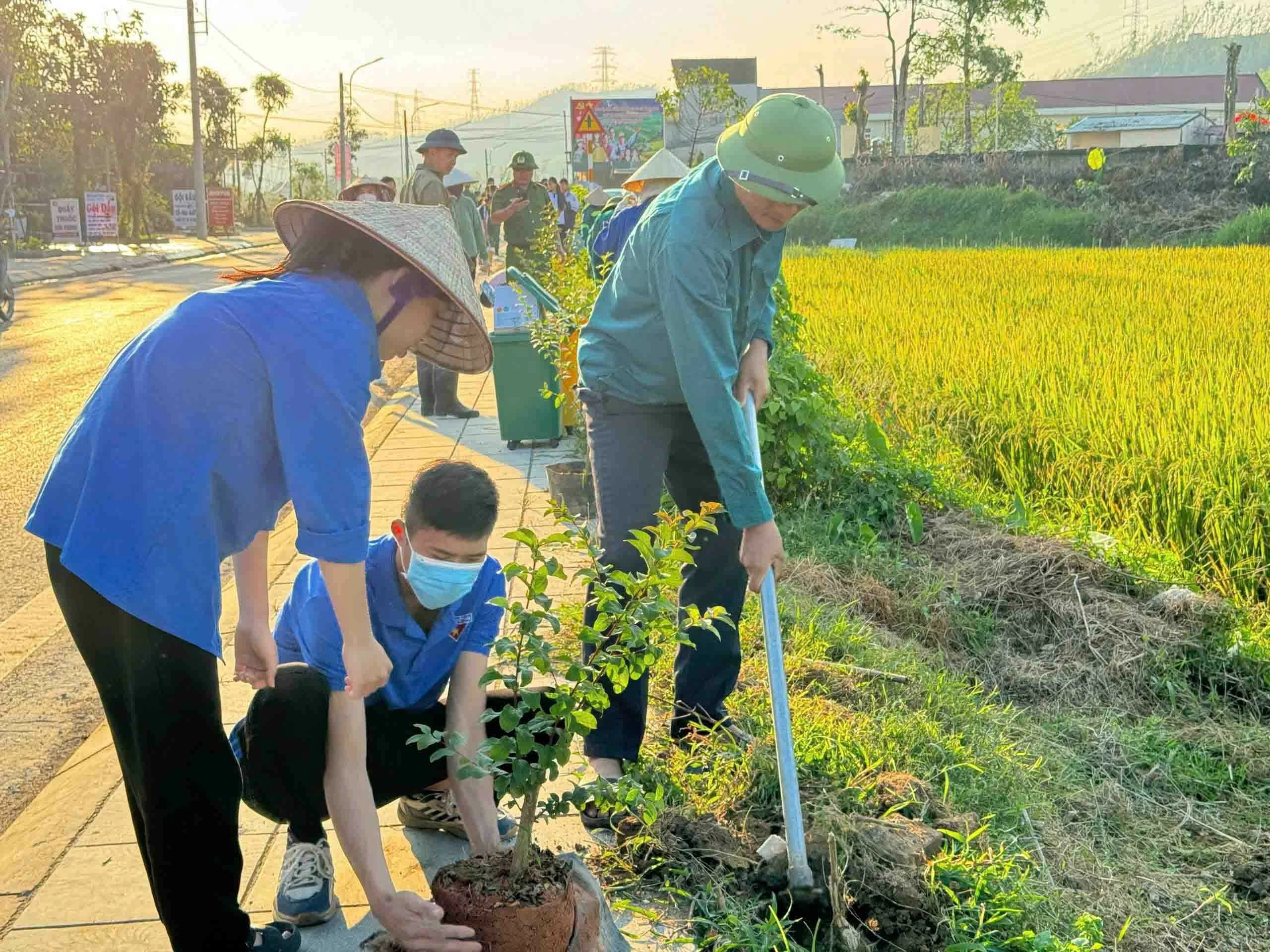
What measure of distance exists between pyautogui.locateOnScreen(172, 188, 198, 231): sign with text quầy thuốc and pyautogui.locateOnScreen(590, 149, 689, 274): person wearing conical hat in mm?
33993

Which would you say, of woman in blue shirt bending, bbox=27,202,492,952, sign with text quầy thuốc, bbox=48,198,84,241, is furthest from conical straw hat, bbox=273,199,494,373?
sign with text quầy thuốc, bbox=48,198,84,241

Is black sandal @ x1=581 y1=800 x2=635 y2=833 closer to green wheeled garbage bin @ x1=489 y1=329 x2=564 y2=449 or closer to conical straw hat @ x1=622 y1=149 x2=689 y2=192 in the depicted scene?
conical straw hat @ x1=622 y1=149 x2=689 y2=192

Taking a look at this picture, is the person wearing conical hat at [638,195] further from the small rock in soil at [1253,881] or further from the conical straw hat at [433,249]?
the small rock in soil at [1253,881]

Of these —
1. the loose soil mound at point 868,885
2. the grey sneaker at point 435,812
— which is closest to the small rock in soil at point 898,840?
the loose soil mound at point 868,885

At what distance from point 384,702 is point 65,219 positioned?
2906 centimetres

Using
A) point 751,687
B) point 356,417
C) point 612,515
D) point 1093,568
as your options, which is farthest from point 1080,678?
point 356,417

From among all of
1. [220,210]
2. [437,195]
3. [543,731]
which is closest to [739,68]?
[220,210]

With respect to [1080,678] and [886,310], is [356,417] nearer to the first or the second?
[1080,678]

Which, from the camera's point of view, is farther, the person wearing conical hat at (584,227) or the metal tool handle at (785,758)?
the person wearing conical hat at (584,227)

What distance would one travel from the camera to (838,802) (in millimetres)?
2836

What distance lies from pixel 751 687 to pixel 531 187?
→ 8008 millimetres

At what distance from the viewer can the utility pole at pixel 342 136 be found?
47.3m

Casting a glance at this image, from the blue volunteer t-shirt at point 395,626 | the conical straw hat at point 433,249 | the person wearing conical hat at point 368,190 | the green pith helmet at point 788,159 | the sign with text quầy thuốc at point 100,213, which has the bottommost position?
the blue volunteer t-shirt at point 395,626

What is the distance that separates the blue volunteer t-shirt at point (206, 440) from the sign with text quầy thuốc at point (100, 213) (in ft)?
98.8
